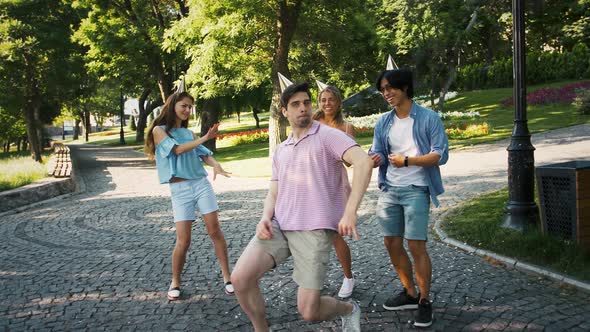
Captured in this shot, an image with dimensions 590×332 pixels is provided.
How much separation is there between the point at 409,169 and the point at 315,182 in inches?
43.1

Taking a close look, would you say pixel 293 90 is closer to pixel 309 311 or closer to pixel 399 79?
pixel 399 79

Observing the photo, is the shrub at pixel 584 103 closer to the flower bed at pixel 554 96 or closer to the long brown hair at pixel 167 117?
the flower bed at pixel 554 96

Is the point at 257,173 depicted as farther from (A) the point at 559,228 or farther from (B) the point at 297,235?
(B) the point at 297,235

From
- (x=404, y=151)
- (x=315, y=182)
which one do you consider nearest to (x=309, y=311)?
(x=315, y=182)

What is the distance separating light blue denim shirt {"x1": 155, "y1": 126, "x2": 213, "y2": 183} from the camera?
16.5ft

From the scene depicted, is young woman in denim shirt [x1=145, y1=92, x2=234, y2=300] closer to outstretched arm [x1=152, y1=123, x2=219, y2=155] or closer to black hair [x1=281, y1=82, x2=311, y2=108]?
outstretched arm [x1=152, y1=123, x2=219, y2=155]

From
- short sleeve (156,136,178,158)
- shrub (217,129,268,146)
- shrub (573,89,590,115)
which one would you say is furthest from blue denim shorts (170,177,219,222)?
shrub (217,129,268,146)

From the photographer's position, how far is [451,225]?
7500 millimetres

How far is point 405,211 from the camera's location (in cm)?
414

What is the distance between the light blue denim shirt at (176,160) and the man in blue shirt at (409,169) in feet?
6.02

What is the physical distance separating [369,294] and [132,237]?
4435 millimetres

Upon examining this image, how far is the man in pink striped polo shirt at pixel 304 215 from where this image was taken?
3.35 metres

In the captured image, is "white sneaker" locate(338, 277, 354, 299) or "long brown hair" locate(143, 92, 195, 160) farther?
"long brown hair" locate(143, 92, 195, 160)

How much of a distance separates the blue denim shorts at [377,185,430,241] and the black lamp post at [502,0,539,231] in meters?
2.86
